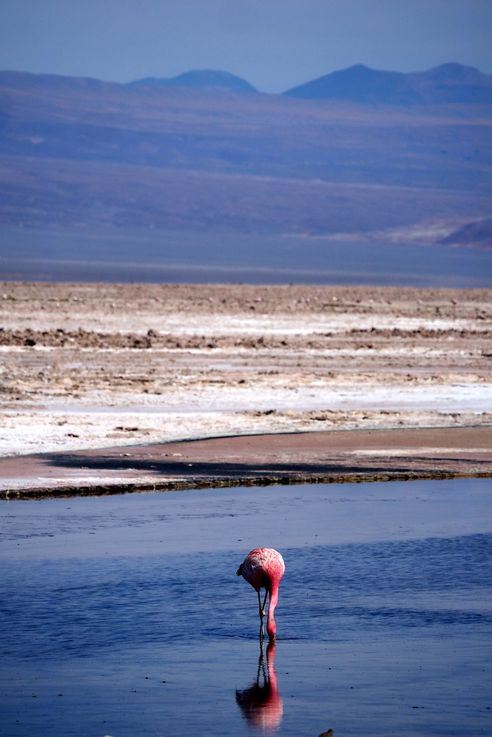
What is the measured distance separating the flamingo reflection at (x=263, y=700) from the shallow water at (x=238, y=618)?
0.02 metres

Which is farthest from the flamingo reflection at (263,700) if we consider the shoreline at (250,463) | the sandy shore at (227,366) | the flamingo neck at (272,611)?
the sandy shore at (227,366)

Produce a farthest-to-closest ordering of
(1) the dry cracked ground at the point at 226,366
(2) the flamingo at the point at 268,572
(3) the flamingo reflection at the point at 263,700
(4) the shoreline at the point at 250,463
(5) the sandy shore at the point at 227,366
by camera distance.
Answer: (1) the dry cracked ground at the point at 226,366, (5) the sandy shore at the point at 227,366, (4) the shoreline at the point at 250,463, (2) the flamingo at the point at 268,572, (3) the flamingo reflection at the point at 263,700

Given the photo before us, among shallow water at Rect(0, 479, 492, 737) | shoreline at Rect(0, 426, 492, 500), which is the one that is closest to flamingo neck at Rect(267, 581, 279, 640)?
shallow water at Rect(0, 479, 492, 737)

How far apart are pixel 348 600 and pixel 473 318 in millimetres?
27906

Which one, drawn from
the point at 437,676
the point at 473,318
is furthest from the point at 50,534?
the point at 473,318

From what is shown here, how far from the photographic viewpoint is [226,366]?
87.7ft

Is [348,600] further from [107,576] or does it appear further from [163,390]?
[163,390]

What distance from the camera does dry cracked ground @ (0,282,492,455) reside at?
20.0 metres

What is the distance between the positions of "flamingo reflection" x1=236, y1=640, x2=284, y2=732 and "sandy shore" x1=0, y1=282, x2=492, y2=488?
8.15 m

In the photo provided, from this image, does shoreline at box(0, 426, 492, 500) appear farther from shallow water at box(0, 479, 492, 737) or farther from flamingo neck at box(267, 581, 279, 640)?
flamingo neck at box(267, 581, 279, 640)

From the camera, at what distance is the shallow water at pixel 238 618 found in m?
8.51

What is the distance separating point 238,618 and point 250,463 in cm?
641

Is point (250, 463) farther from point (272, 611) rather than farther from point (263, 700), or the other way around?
point (263, 700)

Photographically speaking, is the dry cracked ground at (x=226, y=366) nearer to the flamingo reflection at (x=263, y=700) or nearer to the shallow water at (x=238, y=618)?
the shallow water at (x=238, y=618)
